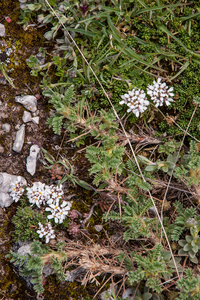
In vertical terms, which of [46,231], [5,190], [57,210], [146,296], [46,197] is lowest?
[146,296]

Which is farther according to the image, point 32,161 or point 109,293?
point 32,161

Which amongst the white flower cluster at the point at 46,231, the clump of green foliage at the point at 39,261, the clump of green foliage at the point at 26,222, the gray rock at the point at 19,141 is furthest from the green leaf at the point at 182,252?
the gray rock at the point at 19,141

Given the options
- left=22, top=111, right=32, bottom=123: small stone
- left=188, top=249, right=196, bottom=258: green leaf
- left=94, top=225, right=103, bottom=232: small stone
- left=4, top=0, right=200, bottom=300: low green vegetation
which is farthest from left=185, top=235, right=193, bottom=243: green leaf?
left=22, top=111, right=32, bottom=123: small stone

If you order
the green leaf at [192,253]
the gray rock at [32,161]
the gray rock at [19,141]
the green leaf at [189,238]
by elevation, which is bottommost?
the green leaf at [192,253]

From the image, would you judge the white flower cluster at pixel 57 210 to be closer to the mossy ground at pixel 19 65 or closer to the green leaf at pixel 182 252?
the mossy ground at pixel 19 65

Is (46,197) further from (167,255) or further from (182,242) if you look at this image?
(182,242)

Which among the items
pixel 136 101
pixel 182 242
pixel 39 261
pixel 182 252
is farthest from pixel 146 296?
pixel 136 101

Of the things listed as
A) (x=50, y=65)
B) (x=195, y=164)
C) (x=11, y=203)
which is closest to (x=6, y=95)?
(x=50, y=65)
